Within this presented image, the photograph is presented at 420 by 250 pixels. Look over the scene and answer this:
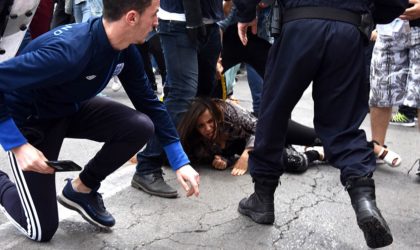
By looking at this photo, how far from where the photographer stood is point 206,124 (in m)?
3.43

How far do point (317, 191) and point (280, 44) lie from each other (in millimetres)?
1137

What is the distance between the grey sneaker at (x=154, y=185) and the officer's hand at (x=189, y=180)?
657mm

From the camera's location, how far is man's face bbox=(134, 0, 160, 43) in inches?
83.9

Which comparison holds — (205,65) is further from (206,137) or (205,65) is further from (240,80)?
(240,80)

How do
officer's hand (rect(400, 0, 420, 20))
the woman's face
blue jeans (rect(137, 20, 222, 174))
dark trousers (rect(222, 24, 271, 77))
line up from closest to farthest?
1. officer's hand (rect(400, 0, 420, 20))
2. blue jeans (rect(137, 20, 222, 174))
3. the woman's face
4. dark trousers (rect(222, 24, 271, 77))

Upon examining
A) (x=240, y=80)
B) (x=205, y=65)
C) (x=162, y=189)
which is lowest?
(x=240, y=80)

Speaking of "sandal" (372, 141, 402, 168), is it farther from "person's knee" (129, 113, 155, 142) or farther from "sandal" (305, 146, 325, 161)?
"person's knee" (129, 113, 155, 142)

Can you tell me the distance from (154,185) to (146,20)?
119 cm

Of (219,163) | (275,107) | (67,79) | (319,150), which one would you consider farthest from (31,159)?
(319,150)

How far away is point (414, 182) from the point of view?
3482mm

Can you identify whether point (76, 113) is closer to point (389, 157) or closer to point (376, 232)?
point (376, 232)

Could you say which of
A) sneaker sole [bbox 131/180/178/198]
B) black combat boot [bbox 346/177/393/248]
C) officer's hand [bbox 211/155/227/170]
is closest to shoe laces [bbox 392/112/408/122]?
officer's hand [bbox 211/155/227/170]

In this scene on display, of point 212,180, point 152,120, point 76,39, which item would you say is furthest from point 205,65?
point 76,39

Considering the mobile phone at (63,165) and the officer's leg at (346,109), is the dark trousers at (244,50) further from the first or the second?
the mobile phone at (63,165)
